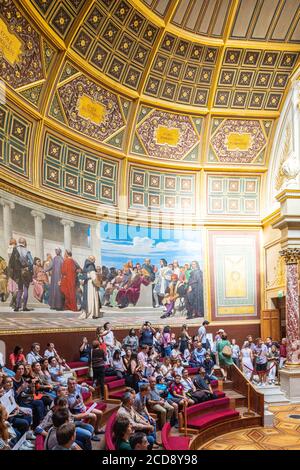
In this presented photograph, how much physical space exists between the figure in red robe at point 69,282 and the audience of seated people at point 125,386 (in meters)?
1.24

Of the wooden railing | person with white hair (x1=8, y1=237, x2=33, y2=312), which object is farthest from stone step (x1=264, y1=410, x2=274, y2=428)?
person with white hair (x1=8, y1=237, x2=33, y2=312)

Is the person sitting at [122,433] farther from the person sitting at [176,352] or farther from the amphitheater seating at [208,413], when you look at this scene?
the person sitting at [176,352]

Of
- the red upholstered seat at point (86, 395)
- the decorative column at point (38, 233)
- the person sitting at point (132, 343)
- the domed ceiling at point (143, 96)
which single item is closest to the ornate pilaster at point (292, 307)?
the domed ceiling at point (143, 96)

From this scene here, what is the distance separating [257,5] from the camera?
51.1ft

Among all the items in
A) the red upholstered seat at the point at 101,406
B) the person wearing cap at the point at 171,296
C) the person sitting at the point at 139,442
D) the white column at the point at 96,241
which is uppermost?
the white column at the point at 96,241

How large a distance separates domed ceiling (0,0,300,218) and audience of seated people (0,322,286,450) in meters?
A: 4.61

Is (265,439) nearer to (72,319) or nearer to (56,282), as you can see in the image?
(72,319)

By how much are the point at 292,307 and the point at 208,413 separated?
532cm

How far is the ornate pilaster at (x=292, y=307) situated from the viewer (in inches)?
588

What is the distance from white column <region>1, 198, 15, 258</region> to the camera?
459 inches

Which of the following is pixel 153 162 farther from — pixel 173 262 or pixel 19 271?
pixel 19 271

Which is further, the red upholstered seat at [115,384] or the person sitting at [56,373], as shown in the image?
the red upholstered seat at [115,384]

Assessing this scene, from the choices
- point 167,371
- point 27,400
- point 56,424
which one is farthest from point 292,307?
point 56,424

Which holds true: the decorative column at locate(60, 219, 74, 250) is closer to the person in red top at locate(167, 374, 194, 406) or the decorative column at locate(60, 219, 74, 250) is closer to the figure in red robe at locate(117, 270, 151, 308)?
the figure in red robe at locate(117, 270, 151, 308)
